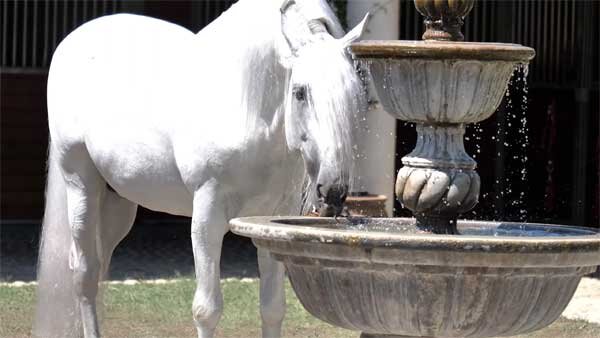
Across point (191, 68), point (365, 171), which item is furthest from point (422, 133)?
point (365, 171)

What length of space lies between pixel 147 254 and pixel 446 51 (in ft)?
24.9

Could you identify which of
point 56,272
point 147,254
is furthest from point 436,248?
point 147,254

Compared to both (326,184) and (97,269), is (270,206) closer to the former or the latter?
(326,184)

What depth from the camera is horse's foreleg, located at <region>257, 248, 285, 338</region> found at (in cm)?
517

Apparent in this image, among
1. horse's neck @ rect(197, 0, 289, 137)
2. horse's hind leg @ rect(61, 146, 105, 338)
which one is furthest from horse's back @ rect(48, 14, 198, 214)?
→ horse's neck @ rect(197, 0, 289, 137)

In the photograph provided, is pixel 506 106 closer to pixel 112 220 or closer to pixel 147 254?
pixel 147 254

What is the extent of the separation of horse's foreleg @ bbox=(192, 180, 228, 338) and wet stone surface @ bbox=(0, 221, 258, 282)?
181 inches

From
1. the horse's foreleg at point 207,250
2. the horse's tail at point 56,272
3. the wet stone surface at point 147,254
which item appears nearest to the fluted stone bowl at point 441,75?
the horse's foreleg at point 207,250

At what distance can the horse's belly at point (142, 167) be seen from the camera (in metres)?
5.24

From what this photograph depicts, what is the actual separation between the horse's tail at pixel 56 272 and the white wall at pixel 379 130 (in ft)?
11.4

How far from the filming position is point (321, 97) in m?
4.32

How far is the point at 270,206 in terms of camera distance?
500 centimetres

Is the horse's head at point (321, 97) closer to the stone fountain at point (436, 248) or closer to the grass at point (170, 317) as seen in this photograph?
the stone fountain at point (436, 248)

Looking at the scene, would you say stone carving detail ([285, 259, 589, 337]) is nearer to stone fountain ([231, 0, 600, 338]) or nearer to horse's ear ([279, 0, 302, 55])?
stone fountain ([231, 0, 600, 338])
